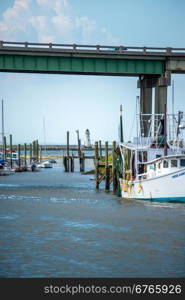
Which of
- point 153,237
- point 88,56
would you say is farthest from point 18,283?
point 88,56

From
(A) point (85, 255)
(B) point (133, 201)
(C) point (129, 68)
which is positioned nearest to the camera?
(A) point (85, 255)

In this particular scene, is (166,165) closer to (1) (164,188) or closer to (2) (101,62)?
(1) (164,188)

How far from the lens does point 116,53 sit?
59.2 meters

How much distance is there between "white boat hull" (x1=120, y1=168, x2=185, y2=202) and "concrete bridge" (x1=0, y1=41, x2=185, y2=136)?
596 inches

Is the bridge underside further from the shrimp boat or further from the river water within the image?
the river water

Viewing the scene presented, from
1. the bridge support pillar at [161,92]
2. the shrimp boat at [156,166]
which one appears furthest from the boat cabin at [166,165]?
the bridge support pillar at [161,92]

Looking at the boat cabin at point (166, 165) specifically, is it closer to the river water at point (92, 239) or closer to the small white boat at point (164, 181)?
the small white boat at point (164, 181)

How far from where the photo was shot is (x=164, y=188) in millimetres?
43312

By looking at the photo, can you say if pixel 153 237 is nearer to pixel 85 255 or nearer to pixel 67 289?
pixel 85 255

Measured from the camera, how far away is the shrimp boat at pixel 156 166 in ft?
141

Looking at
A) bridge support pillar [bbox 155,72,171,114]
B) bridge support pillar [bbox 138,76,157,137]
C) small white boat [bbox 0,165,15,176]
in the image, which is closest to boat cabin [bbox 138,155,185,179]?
bridge support pillar [bbox 155,72,171,114]

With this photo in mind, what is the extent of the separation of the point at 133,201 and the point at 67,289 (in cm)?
2764

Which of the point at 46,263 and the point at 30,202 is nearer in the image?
the point at 46,263

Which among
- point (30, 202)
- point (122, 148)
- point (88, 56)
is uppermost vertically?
point (88, 56)
